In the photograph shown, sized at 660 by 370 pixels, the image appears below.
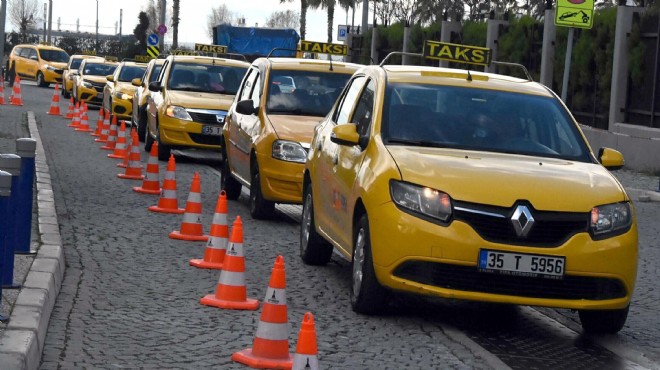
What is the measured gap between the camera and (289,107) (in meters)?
15.1

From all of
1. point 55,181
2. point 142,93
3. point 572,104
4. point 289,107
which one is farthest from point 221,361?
point 572,104

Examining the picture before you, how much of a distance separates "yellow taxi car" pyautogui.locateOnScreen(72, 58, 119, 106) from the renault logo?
3266 centimetres

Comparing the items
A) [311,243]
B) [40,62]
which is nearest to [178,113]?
[311,243]

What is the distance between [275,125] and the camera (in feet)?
46.5

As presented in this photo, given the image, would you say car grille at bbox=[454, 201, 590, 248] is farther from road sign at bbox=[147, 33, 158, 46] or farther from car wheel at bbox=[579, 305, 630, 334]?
road sign at bbox=[147, 33, 158, 46]

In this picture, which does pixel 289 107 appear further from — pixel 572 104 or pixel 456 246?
pixel 572 104

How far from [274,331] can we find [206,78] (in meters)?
15.8

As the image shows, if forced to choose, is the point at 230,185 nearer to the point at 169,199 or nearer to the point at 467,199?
the point at 169,199

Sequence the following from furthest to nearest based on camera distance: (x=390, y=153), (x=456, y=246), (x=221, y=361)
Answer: (x=390, y=153)
(x=456, y=246)
(x=221, y=361)

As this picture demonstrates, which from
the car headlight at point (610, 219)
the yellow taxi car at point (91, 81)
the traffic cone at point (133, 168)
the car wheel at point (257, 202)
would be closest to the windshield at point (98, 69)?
the yellow taxi car at point (91, 81)

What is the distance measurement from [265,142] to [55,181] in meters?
4.35

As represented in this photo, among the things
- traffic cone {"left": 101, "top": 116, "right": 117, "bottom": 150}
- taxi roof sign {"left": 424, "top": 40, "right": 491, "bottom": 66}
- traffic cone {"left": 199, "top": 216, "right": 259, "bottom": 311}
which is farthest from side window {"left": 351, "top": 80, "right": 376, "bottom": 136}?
traffic cone {"left": 101, "top": 116, "right": 117, "bottom": 150}

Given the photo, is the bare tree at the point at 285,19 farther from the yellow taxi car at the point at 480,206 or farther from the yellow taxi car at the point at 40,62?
the yellow taxi car at the point at 480,206

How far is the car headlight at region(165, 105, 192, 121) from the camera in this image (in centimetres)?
2117
